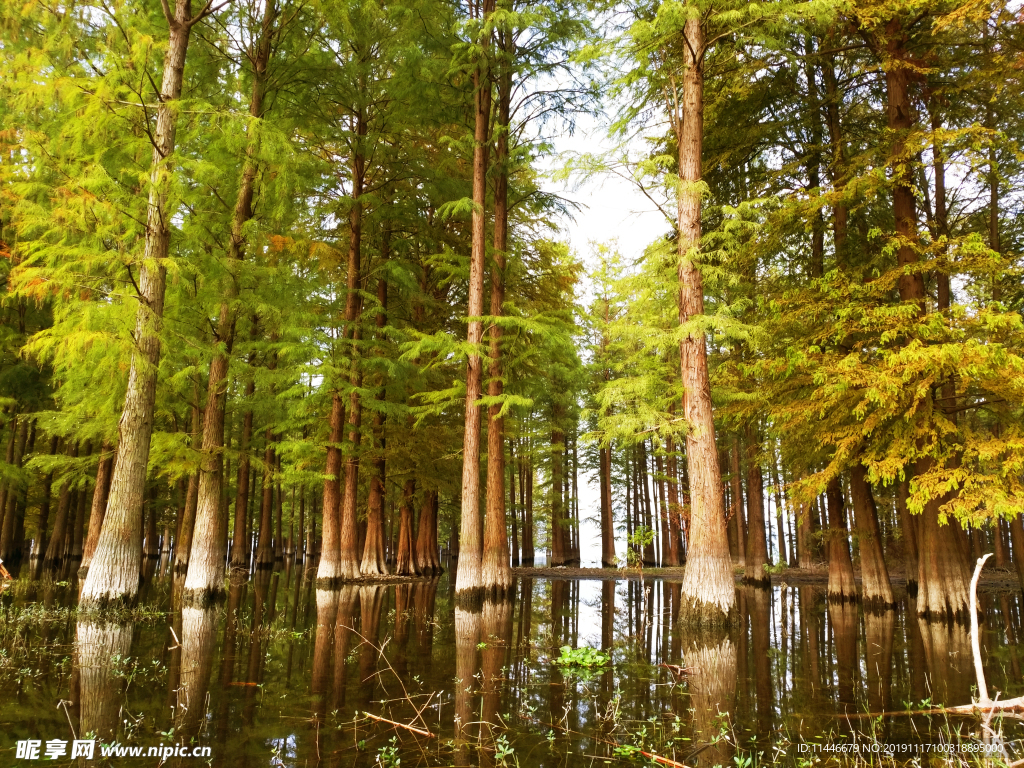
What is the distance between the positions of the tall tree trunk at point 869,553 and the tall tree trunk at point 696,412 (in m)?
4.94

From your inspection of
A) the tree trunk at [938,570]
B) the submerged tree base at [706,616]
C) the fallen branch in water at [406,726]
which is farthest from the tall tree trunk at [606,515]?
the fallen branch in water at [406,726]

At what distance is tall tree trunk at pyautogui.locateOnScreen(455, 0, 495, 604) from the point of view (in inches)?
576

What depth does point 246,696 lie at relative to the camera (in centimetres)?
526

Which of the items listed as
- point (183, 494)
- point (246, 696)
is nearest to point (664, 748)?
point (246, 696)

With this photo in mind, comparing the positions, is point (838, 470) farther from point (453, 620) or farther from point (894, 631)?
point (453, 620)

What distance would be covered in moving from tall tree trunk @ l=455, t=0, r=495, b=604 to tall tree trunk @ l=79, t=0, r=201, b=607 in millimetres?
6677

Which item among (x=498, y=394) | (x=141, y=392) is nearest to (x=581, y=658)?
(x=141, y=392)

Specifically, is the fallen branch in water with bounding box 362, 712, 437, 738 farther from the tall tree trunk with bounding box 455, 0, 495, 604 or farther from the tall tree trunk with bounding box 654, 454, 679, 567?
the tall tree trunk with bounding box 654, 454, 679, 567

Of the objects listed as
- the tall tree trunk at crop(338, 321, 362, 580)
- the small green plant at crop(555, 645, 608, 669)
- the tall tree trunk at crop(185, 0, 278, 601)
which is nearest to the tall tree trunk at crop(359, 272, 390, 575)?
the tall tree trunk at crop(338, 321, 362, 580)

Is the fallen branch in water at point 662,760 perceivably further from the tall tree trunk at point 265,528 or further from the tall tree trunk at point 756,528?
the tall tree trunk at point 265,528

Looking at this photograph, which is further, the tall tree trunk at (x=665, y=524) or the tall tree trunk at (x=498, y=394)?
the tall tree trunk at (x=665, y=524)

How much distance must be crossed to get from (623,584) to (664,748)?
2103cm

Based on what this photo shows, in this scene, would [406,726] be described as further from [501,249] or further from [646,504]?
[646,504]

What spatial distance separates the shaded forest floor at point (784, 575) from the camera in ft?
78.3
